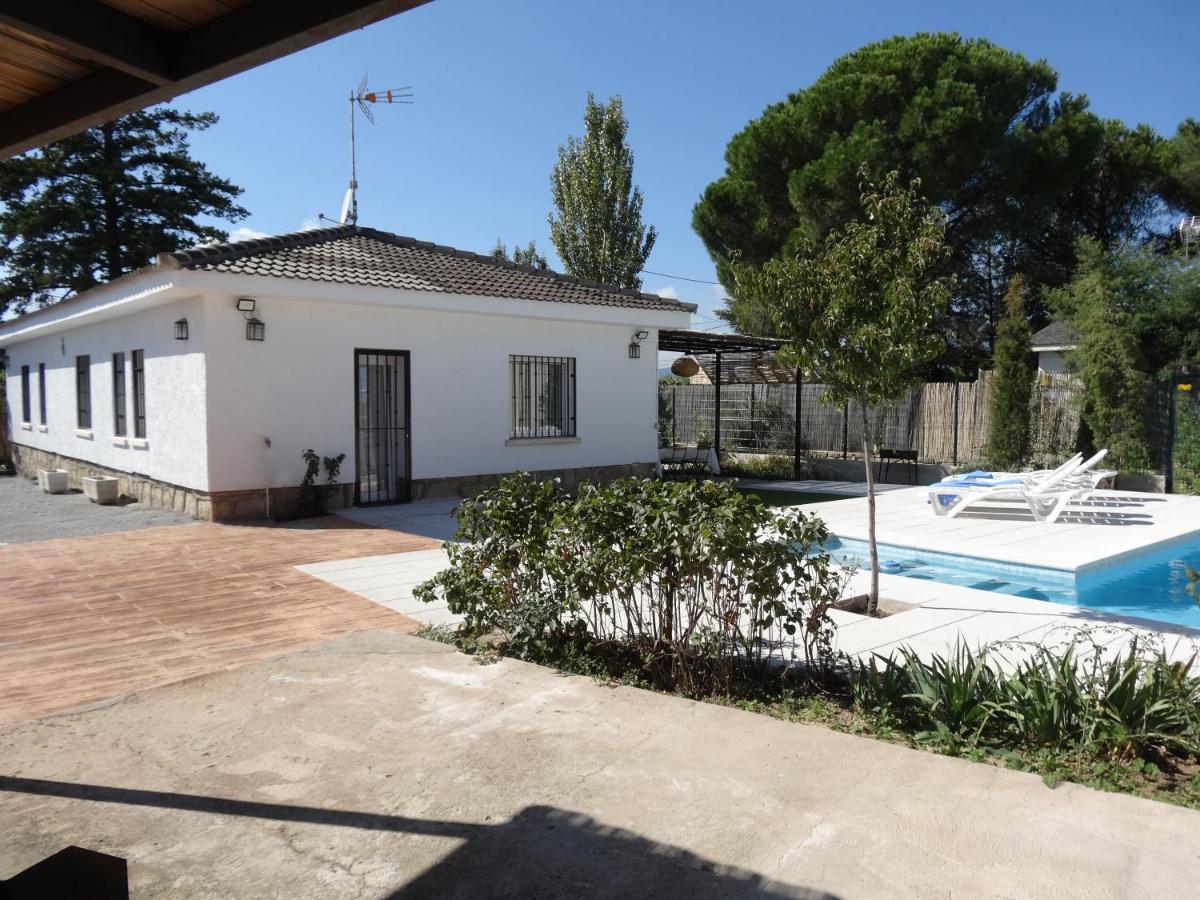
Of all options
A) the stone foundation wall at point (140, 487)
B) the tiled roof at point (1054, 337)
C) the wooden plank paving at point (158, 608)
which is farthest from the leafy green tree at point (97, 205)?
the tiled roof at point (1054, 337)

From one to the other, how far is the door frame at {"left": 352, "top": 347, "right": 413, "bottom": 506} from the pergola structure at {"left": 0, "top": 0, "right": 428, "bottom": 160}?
32.0ft

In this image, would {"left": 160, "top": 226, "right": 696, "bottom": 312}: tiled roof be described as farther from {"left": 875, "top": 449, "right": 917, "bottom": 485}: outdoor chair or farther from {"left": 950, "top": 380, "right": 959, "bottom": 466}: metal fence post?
{"left": 950, "top": 380, "right": 959, "bottom": 466}: metal fence post

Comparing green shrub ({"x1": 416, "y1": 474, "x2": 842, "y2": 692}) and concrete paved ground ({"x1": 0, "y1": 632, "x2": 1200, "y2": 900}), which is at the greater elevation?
green shrub ({"x1": 416, "y1": 474, "x2": 842, "y2": 692})

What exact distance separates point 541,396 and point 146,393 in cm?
669

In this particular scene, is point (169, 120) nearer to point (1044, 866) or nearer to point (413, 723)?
point (413, 723)

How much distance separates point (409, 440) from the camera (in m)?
13.9

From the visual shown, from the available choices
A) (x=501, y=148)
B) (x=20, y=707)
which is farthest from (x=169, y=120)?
(x=20, y=707)

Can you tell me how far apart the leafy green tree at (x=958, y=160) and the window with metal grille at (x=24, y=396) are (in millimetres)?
18875

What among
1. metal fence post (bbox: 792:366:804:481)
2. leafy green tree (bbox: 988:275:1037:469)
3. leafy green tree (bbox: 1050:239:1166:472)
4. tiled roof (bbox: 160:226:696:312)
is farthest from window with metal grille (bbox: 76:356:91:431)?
leafy green tree (bbox: 1050:239:1166:472)

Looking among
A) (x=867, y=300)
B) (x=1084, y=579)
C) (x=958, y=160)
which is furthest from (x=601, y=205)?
(x=867, y=300)

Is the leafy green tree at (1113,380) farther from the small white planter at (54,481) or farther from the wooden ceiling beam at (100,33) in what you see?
the small white planter at (54,481)

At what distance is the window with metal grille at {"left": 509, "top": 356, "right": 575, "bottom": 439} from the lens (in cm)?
1542

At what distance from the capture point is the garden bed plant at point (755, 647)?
406cm

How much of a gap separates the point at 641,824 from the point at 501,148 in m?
21.9
